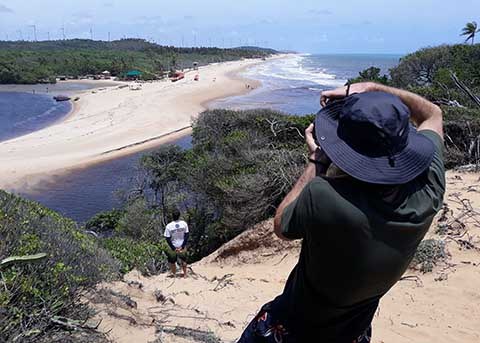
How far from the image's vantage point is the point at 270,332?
5.68ft

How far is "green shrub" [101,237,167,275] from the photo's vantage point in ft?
25.9

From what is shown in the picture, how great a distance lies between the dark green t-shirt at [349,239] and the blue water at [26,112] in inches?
1370

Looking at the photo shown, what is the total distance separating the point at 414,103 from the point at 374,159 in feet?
1.66

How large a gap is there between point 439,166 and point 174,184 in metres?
13.6

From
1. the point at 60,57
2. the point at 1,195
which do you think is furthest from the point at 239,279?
the point at 60,57

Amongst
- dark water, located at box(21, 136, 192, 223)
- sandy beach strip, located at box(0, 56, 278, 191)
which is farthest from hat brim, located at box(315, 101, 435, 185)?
sandy beach strip, located at box(0, 56, 278, 191)

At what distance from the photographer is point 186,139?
30500 mm

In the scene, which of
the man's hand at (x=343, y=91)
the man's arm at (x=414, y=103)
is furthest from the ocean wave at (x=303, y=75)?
the man's hand at (x=343, y=91)

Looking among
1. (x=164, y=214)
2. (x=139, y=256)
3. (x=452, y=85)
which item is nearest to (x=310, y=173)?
(x=139, y=256)

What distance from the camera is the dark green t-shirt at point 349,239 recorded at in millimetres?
1422

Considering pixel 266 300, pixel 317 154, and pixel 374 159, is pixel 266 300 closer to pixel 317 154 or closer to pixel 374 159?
pixel 317 154

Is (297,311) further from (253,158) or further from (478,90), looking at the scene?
(478,90)

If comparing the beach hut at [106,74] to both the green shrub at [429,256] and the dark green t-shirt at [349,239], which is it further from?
the dark green t-shirt at [349,239]

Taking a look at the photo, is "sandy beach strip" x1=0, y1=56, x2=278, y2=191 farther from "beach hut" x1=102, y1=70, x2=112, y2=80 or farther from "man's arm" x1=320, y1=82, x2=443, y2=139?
"beach hut" x1=102, y1=70, x2=112, y2=80
